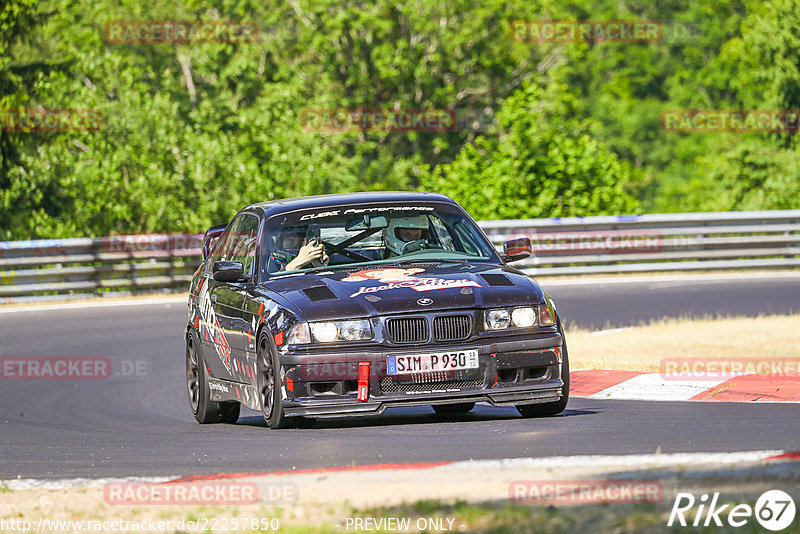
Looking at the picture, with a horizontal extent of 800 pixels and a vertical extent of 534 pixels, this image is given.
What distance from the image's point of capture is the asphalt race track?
731 cm

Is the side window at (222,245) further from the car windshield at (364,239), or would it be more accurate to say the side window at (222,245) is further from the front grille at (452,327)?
the front grille at (452,327)

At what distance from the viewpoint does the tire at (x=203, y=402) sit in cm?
1040

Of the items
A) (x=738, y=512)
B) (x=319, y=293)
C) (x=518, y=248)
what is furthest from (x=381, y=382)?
(x=738, y=512)

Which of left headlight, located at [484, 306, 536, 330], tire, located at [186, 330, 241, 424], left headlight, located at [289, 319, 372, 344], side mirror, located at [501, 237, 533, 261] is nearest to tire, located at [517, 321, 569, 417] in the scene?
left headlight, located at [484, 306, 536, 330]

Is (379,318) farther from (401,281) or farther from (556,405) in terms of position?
(556,405)

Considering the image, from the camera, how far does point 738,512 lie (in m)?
4.98

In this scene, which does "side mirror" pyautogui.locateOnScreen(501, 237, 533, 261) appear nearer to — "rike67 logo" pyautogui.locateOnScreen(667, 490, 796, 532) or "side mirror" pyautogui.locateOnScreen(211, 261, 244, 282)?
"side mirror" pyautogui.locateOnScreen(211, 261, 244, 282)

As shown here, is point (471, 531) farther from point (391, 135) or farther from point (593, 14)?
point (593, 14)

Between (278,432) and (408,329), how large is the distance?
1112mm

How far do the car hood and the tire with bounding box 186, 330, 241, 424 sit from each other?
161 centimetres

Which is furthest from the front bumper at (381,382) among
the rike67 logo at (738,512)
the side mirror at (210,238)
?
the side mirror at (210,238)

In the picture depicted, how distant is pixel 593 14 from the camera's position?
7894cm

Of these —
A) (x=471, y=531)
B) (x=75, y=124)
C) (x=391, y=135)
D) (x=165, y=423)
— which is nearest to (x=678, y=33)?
(x=391, y=135)

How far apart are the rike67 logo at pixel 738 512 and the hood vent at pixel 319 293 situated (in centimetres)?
363
